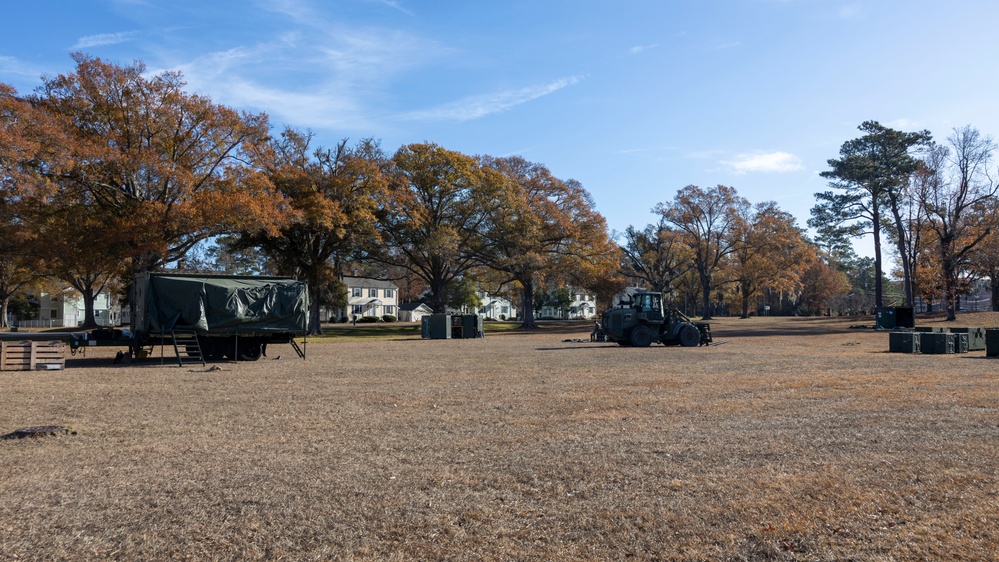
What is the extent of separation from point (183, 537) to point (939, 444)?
25.9 ft

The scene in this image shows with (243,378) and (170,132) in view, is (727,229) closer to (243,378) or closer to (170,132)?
(170,132)

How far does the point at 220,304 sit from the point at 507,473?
17.5 m

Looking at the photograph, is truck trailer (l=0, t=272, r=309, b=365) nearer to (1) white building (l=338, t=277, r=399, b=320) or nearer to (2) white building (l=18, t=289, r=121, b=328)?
(1) white building (l=338, t=277, r=399, b=320)

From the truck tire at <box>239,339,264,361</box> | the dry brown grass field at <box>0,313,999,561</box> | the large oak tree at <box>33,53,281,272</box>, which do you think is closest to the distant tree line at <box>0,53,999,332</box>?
the large oak tree at <box>33,53,281,272</box>

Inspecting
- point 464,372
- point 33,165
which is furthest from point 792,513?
point 33,165

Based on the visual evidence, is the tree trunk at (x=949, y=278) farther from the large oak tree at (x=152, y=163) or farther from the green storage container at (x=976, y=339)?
the large oak tree at (x=152, y=163)

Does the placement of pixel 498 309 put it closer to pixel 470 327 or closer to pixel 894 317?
pixel 470 327

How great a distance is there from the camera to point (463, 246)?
50.8 meters

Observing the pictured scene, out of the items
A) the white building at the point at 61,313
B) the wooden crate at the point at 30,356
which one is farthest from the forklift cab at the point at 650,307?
the white building at the point at 61,313

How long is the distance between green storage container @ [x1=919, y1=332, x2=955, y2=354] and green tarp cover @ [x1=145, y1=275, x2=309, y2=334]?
21.8m

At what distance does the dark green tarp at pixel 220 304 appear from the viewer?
70.2 feet

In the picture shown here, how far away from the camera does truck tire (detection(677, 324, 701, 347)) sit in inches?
1161

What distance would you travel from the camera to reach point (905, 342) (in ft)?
83.5

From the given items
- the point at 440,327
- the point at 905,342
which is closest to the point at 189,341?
the point at 440,327
